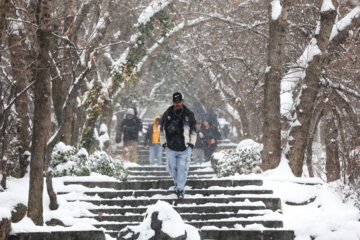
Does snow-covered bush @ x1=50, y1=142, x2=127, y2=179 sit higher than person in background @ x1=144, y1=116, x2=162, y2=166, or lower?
lower

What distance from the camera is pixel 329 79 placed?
15062 millimetres

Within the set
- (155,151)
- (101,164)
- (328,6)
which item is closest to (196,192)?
(101,164)

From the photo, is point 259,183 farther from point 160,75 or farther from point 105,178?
point 160,75

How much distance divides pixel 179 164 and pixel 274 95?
3353 millimetres

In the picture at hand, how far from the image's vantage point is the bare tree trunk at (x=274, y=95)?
1391 centimetres

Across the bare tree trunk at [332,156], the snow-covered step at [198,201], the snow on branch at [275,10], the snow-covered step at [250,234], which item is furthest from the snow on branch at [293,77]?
the snow-covered step at [250,234]

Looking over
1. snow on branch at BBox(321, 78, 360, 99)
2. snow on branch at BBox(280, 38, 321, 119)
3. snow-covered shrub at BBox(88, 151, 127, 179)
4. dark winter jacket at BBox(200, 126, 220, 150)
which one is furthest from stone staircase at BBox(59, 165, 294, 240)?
dark winter jacket at BBox(200, 126, 220, 150)

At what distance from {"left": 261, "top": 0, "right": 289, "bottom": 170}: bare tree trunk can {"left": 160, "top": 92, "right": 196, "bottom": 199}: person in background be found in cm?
271

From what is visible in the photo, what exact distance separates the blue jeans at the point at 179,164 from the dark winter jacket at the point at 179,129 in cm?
12

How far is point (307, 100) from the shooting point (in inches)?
549

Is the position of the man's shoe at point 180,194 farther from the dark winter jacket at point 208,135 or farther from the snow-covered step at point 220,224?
the dark winter jacket at point 208,135

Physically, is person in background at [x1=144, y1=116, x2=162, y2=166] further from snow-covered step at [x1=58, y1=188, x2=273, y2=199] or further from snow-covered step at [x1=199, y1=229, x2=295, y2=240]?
snow-covered step at [x1=199, y1=229, x2=295, y2=240]

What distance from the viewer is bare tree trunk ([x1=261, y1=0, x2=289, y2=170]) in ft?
45.6

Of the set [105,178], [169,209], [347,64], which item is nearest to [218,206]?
[105,178]
